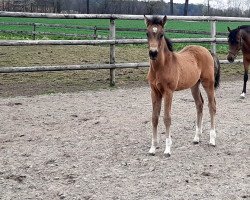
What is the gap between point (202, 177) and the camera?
4027 mm

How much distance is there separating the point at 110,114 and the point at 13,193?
3.03 m

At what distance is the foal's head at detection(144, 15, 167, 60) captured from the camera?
14.0ft

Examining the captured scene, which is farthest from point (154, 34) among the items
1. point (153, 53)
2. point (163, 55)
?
point (163, 55)

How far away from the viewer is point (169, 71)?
462 cm

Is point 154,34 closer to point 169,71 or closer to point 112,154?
point 169,71

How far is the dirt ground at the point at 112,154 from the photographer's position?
375 cm

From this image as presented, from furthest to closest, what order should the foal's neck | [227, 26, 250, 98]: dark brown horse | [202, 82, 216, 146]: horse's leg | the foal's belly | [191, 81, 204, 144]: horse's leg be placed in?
[227, 26, 250, 98]: dark brown horse → [191, 81, 204, 144]: horse's leg → [202, 82, 216, 146]: horse's leg → the foal's belly → the foal's neck

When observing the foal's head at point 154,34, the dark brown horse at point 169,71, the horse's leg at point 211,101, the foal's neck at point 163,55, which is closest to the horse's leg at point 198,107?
the dark brown horse at point 169,71

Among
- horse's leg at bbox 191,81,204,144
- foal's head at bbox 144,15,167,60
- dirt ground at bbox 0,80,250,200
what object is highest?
foal's head at bbox 144,15,167,60

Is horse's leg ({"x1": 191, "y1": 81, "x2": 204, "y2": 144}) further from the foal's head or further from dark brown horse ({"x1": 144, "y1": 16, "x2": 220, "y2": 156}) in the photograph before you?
the foal's head

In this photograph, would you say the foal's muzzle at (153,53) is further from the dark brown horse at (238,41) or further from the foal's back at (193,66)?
the dark brown horse at (238,41)

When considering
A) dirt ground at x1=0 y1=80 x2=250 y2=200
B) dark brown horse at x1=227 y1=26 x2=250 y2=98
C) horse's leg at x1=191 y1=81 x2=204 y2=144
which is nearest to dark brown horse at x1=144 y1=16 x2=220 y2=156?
horse's leg at x1=191 y1=81 x2=204 y2=144

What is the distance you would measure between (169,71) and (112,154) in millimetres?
1093

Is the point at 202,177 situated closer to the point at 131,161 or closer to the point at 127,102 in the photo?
the point at 131,161
